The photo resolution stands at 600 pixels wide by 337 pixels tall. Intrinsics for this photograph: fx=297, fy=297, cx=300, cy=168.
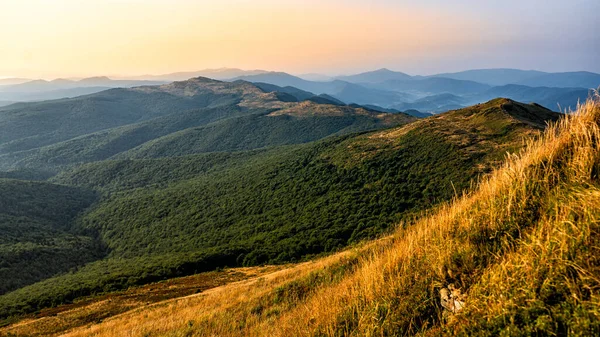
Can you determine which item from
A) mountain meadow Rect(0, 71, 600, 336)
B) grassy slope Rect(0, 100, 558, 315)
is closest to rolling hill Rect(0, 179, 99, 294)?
mountain meadow Rect(0, 71, 600, 336)

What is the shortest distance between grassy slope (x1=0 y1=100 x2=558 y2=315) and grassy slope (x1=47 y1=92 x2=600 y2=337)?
103ft

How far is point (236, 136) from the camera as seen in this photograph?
182 metres

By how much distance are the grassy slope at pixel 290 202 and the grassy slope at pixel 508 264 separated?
31.3 metres

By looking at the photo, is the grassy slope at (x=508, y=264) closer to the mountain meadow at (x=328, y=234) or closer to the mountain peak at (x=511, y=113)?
the mountain meadow at (x=328, y=234)

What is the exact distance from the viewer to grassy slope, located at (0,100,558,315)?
43984 mm

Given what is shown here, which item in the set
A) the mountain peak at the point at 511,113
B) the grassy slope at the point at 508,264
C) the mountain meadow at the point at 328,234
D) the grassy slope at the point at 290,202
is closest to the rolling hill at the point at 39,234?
the mountain meadow at the point at 328,234

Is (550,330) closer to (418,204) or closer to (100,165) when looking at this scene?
(418,204)

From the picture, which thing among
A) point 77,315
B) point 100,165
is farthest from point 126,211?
point 77,315

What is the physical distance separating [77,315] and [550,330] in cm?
2728

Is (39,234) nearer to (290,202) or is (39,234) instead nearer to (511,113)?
(290,202)

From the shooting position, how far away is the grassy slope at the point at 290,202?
4398cm

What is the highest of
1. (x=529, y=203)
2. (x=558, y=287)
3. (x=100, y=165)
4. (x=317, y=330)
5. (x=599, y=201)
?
(x=599, y=201)

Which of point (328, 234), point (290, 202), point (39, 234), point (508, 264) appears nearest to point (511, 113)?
point (328, 234)

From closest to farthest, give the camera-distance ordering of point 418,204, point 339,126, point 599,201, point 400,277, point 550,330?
point 550,330
point 599,201
point 400,277
point 418,204
point 339,126
